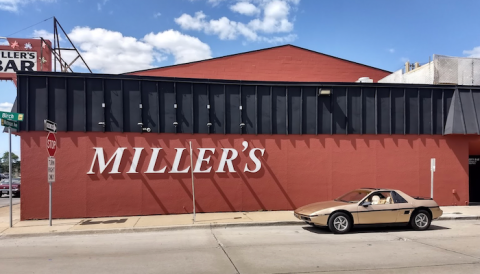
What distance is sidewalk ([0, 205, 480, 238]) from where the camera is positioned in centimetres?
1098

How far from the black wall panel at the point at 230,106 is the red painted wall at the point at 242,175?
1.34 ft

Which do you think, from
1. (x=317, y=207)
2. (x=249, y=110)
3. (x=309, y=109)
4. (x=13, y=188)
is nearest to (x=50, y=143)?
(x=249, y=110)

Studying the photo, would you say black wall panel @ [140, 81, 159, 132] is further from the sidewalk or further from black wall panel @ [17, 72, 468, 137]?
the sidewalk

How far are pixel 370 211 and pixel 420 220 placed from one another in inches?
70.8

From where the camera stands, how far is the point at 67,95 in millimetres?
13375

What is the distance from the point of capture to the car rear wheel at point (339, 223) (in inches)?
404

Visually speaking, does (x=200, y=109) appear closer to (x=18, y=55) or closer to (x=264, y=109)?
(x=264, y=109)

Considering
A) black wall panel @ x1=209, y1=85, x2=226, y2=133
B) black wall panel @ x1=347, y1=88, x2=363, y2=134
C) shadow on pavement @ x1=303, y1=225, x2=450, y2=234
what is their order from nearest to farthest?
shadow on pavement @ x1=303, y1=225, x2=450, y2=234 < black wall panel @ x1=209, y1=85, x2=226, y2=133 < black wall panel @ x1=347, y1=88, x2=363, y2=134

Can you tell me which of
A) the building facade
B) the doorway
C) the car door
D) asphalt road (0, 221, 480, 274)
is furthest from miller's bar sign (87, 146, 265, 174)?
the doorway

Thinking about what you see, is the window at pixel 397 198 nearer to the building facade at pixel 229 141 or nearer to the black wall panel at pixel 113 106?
the building facade at pixel 229 141

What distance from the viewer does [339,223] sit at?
1034cm

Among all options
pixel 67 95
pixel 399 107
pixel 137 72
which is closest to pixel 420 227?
pixel 399 107

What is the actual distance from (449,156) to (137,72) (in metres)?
18.5

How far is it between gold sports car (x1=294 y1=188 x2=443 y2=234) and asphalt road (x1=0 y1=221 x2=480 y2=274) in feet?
1.15
